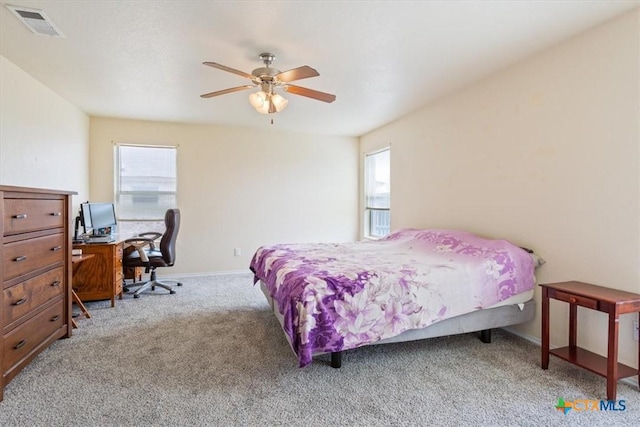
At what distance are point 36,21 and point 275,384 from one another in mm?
2932

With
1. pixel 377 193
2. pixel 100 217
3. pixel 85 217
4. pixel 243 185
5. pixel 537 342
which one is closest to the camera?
pixel 537 342

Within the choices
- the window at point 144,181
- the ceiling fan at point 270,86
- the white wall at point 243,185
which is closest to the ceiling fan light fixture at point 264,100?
the ceiling fan at point 270,86

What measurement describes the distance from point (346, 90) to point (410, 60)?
2.96 feet

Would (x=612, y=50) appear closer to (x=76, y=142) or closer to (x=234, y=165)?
(x=234, y=165)

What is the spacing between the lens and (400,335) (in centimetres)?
230

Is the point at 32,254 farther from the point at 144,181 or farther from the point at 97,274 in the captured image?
the point at 144,181

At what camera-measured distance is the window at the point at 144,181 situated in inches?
192

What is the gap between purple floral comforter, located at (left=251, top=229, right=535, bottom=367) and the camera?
2.07 m

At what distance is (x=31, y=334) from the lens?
224 cm

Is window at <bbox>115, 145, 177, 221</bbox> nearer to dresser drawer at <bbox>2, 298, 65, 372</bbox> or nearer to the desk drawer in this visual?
dresser drawer at <bbox>2, 298, 65, 372</bbox>

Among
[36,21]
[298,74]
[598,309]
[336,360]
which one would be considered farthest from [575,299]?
[36,21]

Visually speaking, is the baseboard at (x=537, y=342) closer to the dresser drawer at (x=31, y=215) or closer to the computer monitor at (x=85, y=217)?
the dresser drawer at (x=31, y=215)
